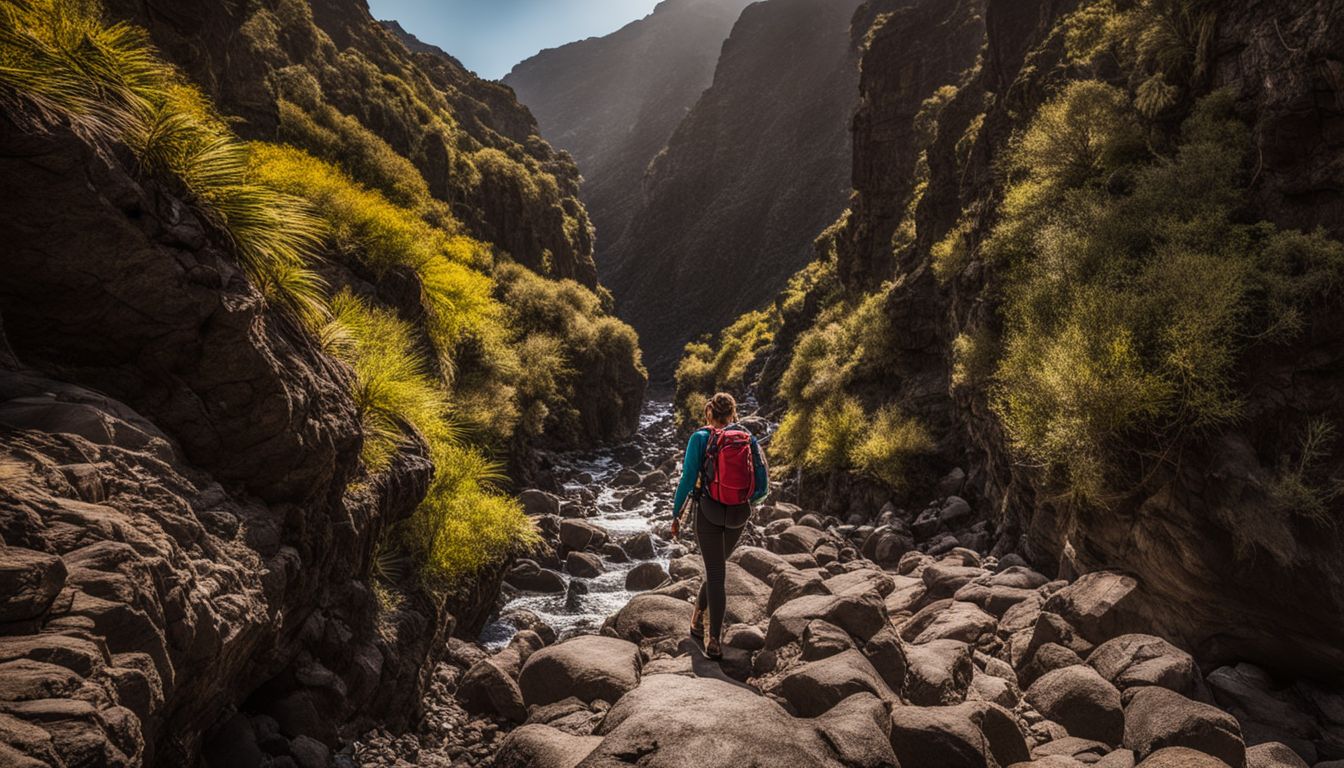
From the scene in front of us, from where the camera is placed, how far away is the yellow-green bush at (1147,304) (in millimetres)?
7445

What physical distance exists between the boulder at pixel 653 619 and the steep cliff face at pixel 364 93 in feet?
52.7

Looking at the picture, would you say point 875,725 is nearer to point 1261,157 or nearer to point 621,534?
point 1261,157

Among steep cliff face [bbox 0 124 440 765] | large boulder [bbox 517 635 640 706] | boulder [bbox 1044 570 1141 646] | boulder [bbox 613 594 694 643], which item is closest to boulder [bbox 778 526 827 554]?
boulder [bbox 613 594 694 643]

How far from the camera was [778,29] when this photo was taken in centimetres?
16400

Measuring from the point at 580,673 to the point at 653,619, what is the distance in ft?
6.65

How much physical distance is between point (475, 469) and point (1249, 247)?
13491 mm

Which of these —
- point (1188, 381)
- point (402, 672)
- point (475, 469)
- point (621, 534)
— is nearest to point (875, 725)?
point (402, 672)

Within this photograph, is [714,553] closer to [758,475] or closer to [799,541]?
[758,475]

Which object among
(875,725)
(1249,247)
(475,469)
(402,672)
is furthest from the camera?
(475,469)

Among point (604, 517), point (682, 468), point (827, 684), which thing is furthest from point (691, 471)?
point (604, 517)

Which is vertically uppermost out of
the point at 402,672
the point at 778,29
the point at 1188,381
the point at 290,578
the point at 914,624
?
the point at 778,29

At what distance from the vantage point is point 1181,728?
16.6ft

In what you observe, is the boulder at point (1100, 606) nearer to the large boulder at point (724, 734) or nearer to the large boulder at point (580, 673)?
the large boulder at point (724, 734)

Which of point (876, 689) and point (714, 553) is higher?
point (714, 553)
